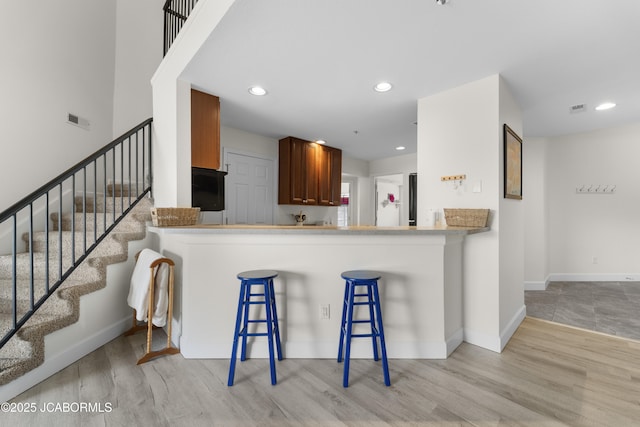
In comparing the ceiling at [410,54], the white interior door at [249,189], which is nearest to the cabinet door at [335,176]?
the white interior door at [249,189]

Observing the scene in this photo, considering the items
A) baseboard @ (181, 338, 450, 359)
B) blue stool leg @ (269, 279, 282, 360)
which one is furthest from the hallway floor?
blue stool leg @ (269, 279, 282, 360)

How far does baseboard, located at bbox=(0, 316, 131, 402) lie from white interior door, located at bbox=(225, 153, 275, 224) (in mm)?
1977

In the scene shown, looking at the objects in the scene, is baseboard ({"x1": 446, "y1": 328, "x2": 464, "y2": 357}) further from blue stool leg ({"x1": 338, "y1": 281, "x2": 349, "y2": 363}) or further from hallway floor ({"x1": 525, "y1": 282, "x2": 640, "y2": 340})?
hallway floor ({"x1": 525, "y1": 282, "x2": 640, "y2": 340})

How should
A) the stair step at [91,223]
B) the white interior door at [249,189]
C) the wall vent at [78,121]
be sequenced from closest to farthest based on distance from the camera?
1. the stair step at [91,223]
2. the wall vent at [78,121]
3. the white interior door at [249,189]

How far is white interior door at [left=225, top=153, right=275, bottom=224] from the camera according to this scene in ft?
14.0

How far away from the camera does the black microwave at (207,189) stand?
2898 millimetres

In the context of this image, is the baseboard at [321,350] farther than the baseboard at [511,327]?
No

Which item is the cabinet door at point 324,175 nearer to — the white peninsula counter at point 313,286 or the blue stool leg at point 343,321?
the white peninsula counter at point 313,286

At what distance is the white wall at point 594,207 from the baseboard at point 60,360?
5.67 m

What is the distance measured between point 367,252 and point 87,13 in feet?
14.8

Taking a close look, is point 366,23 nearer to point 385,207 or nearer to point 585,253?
point 585,253

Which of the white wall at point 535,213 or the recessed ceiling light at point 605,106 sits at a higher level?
the recessed ceiling light at point 605,106

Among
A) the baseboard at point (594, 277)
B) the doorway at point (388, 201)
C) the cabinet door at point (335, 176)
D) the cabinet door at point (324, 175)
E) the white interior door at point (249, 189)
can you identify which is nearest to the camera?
the white interior door at point (249, 189)

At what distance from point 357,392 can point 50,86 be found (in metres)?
4.25
